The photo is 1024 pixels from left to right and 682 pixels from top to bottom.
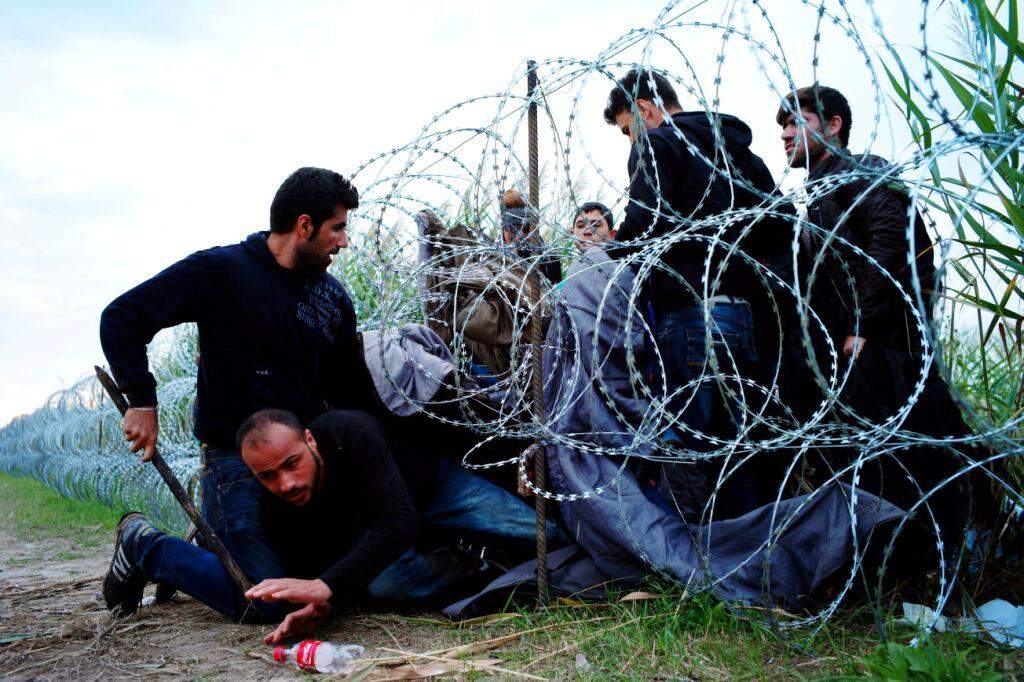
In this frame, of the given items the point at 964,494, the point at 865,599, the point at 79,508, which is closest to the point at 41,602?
the point at 865,599

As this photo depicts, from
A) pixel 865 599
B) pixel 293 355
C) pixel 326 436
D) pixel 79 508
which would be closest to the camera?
pixel 865 599

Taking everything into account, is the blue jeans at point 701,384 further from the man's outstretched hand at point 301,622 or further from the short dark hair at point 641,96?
the man's outstretched hand at point 301,622

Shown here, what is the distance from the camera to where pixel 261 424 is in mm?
3000

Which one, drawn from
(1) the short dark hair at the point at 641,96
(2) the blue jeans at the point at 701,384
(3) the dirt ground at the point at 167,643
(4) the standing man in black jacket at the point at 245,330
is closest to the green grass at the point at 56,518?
(3) the dirt ground at the point at 167,643

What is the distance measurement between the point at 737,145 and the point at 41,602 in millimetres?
4133

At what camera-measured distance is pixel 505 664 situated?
2789mm

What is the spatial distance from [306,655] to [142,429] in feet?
3.66

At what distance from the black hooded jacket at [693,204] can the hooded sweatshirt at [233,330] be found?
1.44m

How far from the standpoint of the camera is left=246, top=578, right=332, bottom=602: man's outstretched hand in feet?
9.91

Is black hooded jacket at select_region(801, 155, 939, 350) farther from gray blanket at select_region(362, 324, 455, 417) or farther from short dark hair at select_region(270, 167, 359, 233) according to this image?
short dark hair at select_region(270, 167, 359, 233)

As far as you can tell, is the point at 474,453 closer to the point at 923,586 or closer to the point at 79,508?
the point at 923,586

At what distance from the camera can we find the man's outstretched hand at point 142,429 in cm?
322

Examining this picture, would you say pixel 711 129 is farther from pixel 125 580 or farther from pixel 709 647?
pixel 125 580

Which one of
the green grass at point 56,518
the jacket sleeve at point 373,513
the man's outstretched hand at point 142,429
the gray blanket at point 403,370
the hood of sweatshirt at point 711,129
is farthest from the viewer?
the green grass at point 56,518
